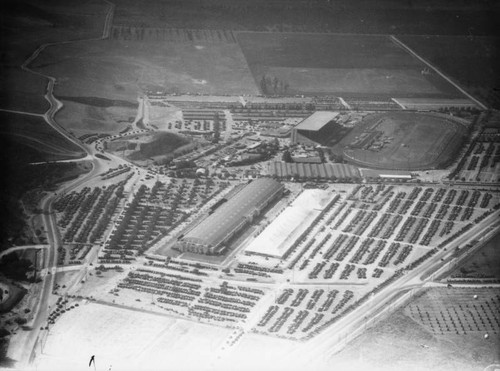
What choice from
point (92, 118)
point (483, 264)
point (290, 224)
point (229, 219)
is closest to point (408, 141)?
point (290, 224)

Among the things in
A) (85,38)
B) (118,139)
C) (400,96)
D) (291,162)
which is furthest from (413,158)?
(85,38)

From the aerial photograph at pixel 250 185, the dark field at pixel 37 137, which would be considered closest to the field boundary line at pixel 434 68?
the aerial photograph at pixel 250 185

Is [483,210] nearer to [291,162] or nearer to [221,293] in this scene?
[291,162]

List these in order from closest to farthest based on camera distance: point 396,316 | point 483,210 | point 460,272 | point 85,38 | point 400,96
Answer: point 396,316 < point 460,272 < point 483,210 < point 400,96 < point 85,38

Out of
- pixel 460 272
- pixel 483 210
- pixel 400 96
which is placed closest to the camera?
pixel 460 272

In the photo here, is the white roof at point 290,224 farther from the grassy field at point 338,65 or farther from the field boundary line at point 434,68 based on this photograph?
the field boundary line at point 434,68

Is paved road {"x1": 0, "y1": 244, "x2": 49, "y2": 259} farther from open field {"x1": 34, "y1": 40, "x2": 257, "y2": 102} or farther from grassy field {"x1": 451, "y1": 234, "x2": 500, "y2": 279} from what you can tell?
open field {"x1": 34, "y1": 40, "x2": 257, "y2": 102}
